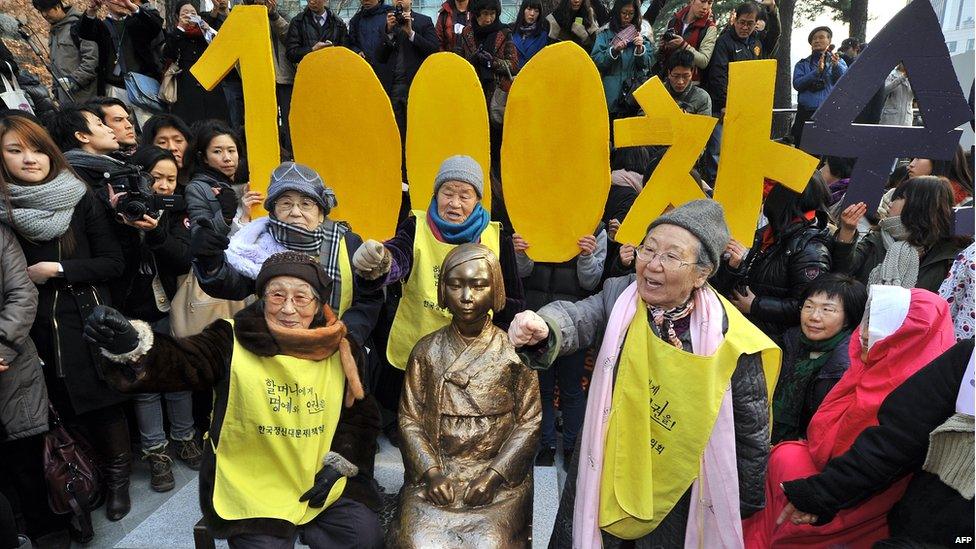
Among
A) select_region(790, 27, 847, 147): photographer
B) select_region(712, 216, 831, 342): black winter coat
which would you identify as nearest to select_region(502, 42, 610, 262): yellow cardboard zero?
select_region(712, 216, 831, 342): black winter coat

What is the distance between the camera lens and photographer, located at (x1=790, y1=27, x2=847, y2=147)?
703 centimetres

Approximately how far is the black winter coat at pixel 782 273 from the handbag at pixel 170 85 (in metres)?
4.94

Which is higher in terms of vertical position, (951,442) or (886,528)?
(951,442)

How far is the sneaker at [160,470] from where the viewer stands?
151 inches

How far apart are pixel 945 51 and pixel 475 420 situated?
2.99 meters

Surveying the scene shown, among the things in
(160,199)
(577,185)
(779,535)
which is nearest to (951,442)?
(779,535)

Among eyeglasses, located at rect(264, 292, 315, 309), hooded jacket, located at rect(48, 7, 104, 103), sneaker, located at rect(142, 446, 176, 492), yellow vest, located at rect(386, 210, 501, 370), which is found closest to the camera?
eyeglasses, located at rect(264, 292, 315, 309)

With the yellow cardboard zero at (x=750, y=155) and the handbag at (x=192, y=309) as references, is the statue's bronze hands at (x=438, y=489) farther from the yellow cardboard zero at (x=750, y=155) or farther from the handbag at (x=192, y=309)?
the yellow cardboard zero at (x=750, y=155)

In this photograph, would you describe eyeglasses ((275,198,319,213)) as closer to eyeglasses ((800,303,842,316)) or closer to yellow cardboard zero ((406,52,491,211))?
yellow cardboard zero ((406,52,491,211))

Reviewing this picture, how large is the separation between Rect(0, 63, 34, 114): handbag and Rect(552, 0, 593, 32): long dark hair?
4250 mm

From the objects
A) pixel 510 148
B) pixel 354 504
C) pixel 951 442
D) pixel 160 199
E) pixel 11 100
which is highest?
pixel 11 100

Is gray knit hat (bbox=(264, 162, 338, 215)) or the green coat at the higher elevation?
the green coat

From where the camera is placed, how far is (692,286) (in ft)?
7.88

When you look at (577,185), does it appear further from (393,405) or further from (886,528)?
(886,528)
